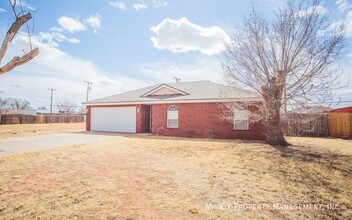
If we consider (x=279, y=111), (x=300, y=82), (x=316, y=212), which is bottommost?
(x=316, y=212)

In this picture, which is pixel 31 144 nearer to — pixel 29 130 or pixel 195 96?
pixel 195 96

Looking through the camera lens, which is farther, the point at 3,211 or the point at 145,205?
the point at 145,205

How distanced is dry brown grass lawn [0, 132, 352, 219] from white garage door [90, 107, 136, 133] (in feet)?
35.9

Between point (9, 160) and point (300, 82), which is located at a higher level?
point (300, 82)

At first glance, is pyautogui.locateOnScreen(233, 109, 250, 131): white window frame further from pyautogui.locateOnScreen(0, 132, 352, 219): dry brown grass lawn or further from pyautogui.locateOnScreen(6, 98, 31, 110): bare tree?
pyautogui.locateOnScreen(6, 98, 31, 110): bare tree

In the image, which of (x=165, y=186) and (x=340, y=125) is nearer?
(x=165, y=186)

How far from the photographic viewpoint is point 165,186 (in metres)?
4.89

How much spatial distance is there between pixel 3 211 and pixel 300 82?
38.0 feet

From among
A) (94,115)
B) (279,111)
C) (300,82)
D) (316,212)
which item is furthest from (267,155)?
(94,115)

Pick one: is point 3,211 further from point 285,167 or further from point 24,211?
point 285,167

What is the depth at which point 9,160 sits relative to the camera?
7.34 metres

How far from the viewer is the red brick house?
14.5 meters

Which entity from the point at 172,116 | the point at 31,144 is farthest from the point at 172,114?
the point at 31,144

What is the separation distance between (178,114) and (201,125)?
6.84ft
